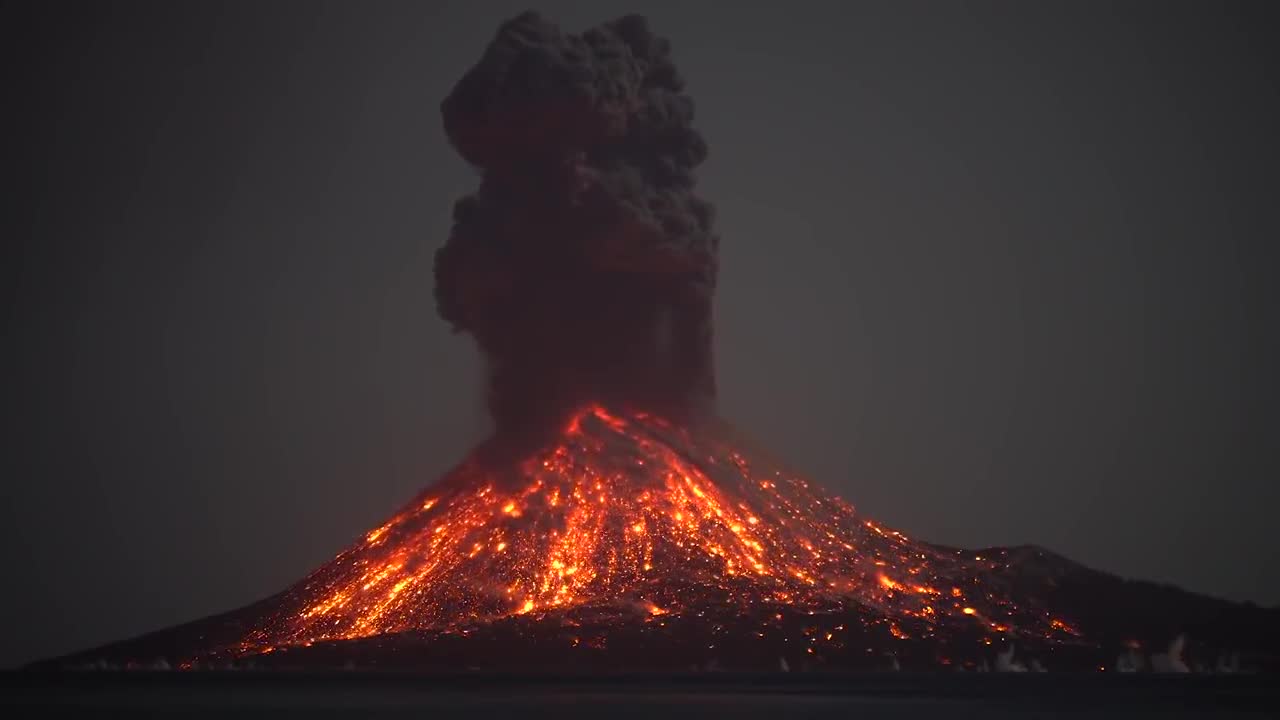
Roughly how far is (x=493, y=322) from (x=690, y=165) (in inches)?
843

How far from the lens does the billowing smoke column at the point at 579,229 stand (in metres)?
132

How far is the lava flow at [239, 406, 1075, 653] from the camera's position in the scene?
460 feet

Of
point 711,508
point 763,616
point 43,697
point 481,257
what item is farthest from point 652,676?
point 43,697

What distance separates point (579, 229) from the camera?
134625 millimetres

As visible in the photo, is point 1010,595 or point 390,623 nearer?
point 390,623

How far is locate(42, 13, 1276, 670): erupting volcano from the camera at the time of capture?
5251 inches

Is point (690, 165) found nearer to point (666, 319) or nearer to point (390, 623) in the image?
point (666, 319)

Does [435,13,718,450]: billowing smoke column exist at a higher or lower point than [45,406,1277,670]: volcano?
higher

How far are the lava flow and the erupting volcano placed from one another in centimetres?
22

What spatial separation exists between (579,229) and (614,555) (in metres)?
29.0

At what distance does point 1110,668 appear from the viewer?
151 m

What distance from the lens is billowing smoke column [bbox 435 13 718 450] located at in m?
132

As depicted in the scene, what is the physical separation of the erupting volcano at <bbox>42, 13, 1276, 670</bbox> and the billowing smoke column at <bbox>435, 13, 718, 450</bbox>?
0.60 feet

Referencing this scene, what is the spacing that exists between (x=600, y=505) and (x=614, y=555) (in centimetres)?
556
